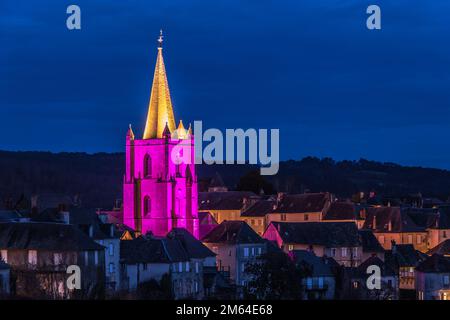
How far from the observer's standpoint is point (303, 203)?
Answer: 5266 inches

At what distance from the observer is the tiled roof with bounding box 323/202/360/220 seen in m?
125

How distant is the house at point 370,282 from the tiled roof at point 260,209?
134ft

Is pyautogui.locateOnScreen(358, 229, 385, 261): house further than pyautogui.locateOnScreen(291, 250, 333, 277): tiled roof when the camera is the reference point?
Yes

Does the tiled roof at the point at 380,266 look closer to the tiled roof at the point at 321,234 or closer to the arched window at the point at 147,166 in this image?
the tiled roof at the point at 321,234

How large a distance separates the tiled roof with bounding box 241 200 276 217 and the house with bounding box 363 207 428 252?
16.0 meters

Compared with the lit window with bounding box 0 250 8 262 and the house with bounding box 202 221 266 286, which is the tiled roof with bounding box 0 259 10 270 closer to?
the lit window with bounding box 0 250 8 262

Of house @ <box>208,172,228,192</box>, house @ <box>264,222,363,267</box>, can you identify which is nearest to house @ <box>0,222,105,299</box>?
house @ <box>264,222,363,267</box>

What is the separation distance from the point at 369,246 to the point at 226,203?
3994cm

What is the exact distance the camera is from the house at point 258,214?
134875 millimetres

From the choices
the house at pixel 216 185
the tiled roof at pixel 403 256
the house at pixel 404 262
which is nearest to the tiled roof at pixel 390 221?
the tiled roof at pixel 403 256

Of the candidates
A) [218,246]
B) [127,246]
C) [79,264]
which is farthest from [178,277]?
[218,246]

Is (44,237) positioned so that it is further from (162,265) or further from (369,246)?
(369,246)

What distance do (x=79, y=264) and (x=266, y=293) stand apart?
12.1 metres

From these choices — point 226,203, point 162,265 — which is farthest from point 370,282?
point 226,203
